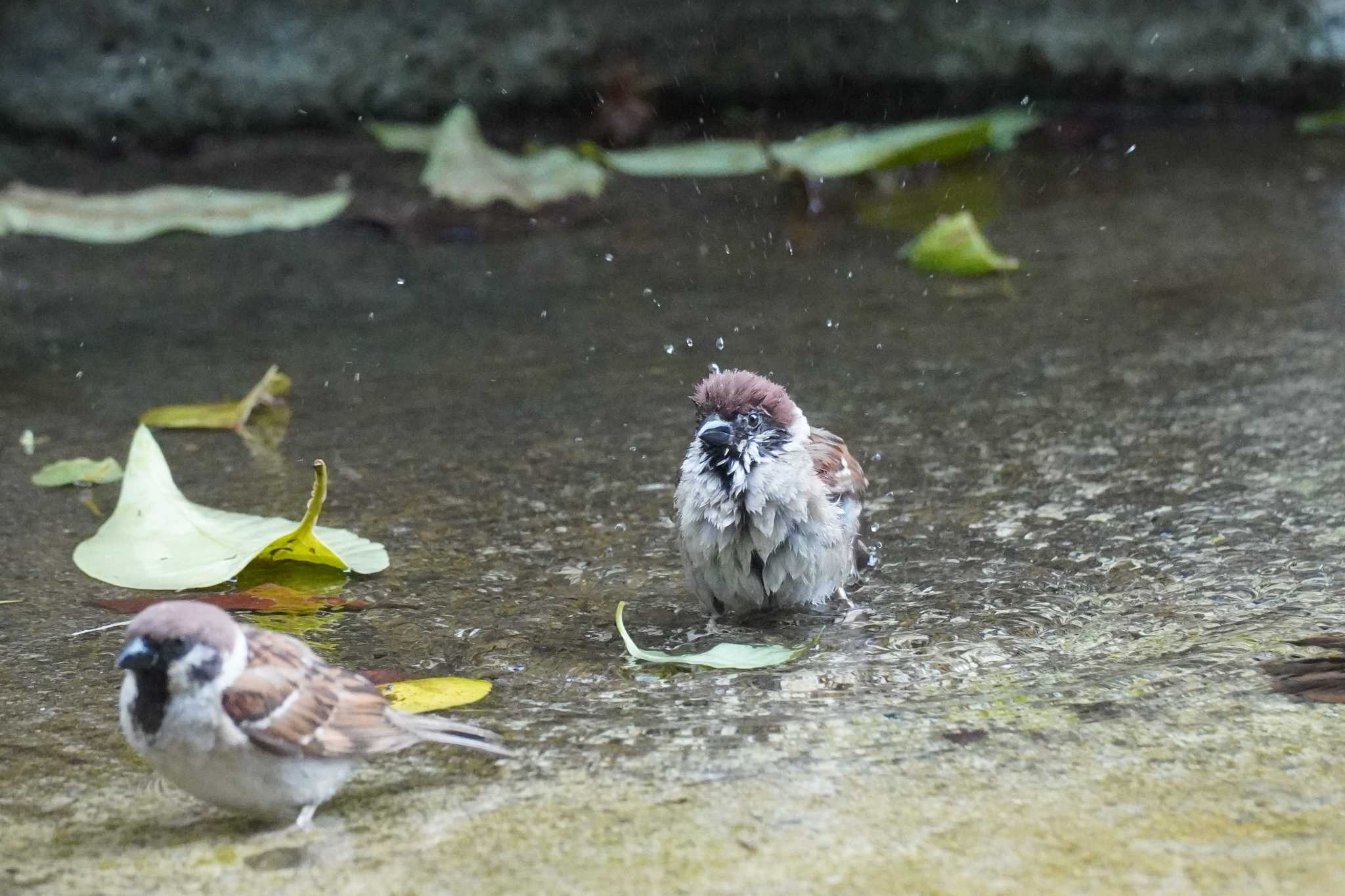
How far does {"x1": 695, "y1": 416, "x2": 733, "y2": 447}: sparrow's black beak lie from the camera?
3.68 m

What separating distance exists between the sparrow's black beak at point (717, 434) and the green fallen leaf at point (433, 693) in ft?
2.79

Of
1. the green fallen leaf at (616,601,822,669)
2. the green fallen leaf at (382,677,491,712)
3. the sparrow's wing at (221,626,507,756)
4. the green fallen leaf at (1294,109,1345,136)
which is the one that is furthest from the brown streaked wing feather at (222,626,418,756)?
the green fallen leaf at (1294,109,1345,136)

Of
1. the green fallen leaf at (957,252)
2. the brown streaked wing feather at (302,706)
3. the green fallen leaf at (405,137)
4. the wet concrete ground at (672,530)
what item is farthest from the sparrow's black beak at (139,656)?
the green fallen leaf at (405,137)

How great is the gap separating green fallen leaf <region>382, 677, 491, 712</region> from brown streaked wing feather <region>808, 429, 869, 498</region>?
40.2 inches

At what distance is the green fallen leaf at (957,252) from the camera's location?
19.7 feet

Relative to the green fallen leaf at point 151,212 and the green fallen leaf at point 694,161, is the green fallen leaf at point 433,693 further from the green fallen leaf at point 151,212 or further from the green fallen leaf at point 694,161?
the green fallen leaf at point 694,161

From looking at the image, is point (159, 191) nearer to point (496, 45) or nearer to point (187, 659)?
point (496, 45)

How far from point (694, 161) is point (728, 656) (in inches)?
181

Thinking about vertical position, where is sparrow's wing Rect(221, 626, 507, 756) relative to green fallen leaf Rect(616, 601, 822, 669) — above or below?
below

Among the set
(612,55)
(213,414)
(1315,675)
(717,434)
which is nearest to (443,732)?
(717,434)

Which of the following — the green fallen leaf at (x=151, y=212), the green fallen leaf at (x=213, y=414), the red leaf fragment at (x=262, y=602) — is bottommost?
the red leaf fragment at (x=262, y=602)

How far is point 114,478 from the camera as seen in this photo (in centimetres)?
439

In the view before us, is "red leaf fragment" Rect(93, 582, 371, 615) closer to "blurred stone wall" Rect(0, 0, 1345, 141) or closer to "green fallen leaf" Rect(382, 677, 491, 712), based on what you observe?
"green fallen leaf" Rect(382, 677, 491, 712)

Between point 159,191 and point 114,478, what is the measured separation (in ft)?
9.94
